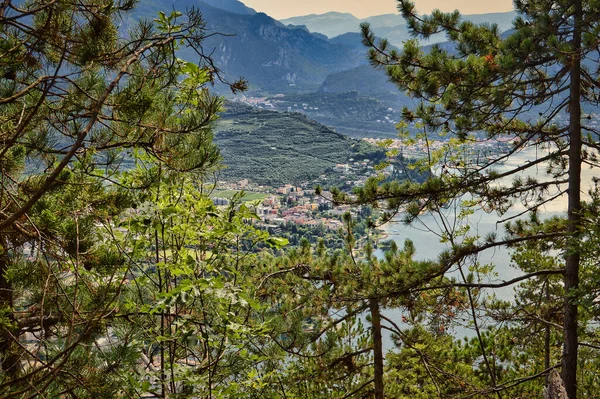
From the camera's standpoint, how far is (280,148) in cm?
4647

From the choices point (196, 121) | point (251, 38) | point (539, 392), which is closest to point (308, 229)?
point (539, 392)

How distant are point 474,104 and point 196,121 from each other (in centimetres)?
232

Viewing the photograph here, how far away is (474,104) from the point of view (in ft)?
11.8

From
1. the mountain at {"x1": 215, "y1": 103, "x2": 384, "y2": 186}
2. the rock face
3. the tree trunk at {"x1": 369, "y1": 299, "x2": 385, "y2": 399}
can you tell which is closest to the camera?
the rock face

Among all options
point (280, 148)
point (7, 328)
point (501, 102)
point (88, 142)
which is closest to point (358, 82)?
point (280, 148)

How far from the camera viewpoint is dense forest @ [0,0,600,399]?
161 cm

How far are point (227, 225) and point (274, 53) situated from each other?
120291mm

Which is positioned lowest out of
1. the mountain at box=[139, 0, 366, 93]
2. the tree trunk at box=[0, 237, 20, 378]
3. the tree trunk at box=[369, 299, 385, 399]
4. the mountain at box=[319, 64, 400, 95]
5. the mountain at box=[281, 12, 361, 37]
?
the tree trunk at box=[369, 299, 385, 399]

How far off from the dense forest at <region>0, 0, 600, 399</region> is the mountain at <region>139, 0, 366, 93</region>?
93.0 meters

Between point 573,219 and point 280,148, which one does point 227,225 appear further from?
point 280,148

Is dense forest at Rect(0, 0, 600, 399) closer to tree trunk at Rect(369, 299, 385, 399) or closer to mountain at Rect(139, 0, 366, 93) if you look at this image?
tree trunk at Rect(369, 299, 385, 399)

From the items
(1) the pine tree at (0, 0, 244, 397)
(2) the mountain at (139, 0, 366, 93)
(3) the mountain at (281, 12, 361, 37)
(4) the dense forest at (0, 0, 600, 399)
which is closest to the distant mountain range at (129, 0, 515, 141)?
(2) the mountain at (139, 0, 366, 93)

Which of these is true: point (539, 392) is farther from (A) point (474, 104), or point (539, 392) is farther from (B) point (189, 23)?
(B) point (189, 23)

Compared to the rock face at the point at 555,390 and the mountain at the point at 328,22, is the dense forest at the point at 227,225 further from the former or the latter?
the mountain at the point at 328,22
